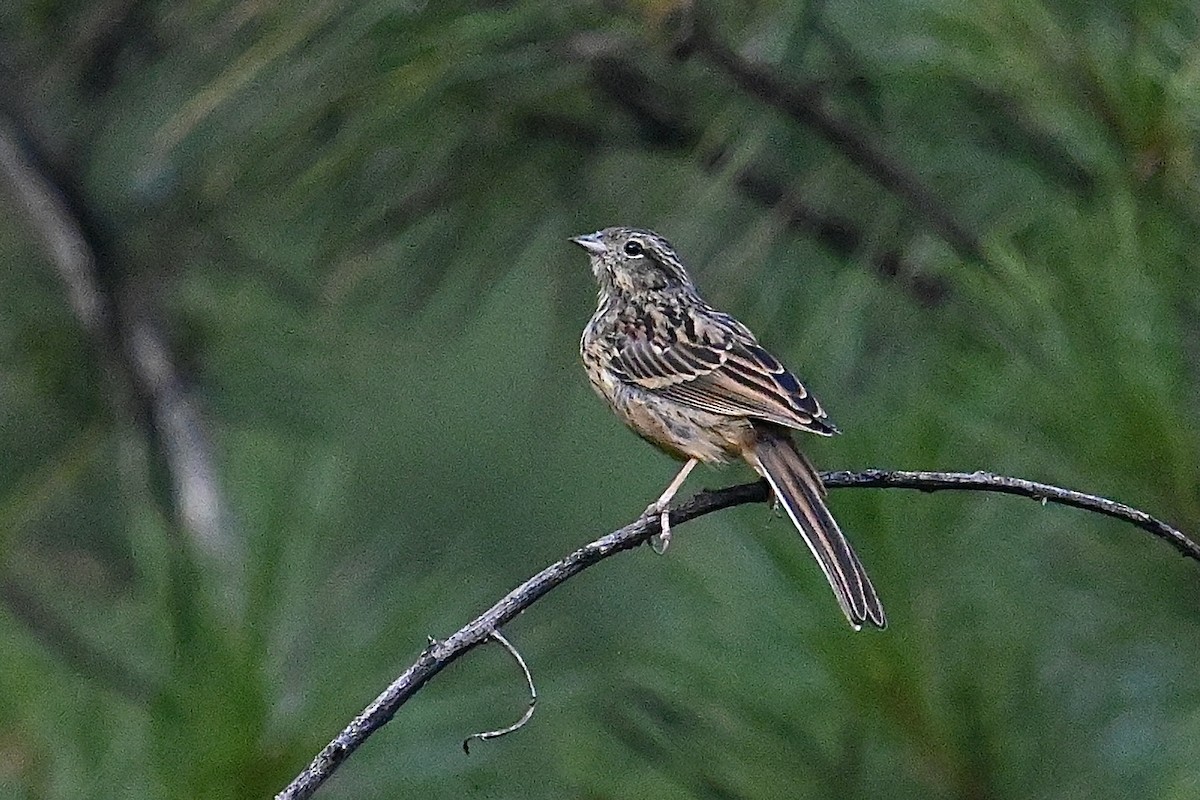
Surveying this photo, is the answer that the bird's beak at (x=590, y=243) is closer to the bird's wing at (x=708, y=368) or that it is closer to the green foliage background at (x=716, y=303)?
the green foliage background at (x=716, y=303)

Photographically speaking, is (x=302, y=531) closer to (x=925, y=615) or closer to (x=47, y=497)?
(x=925, y=615)

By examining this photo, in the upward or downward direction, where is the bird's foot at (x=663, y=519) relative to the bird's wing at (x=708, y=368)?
upward

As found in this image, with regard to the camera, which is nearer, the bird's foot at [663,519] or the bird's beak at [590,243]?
the bird's foot at [663,519]

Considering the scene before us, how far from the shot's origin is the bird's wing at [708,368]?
2969 millimetres

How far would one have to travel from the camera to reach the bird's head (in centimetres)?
368

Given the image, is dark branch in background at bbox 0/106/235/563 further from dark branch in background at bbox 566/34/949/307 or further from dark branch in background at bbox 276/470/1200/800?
dark branch in background at bbox 276/470/1200/800

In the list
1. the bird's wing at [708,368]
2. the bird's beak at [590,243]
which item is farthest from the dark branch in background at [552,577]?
the bird's wing at [708,368]

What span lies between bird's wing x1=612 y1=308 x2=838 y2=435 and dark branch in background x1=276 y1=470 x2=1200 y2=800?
0.85 meters

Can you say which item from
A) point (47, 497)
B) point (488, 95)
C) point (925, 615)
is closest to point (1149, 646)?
point (925, 615)

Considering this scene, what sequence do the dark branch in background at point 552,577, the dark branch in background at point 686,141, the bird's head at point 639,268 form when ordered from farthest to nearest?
the bird's head at point 639,268 < the dark branch in background at point 686,141 < the dark branch in background at point 552,577

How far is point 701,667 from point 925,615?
263 millimetres

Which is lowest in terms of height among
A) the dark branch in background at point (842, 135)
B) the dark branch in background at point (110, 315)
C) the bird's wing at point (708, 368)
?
the dark branch in background at point (110, 315)

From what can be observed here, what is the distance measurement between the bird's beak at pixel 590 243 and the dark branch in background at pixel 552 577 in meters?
0.61

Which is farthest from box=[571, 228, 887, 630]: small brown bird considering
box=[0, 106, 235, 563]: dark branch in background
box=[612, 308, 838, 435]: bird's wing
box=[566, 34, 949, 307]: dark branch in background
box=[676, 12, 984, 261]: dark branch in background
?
box=[0, 106, 235, 563]: dark branch in background
